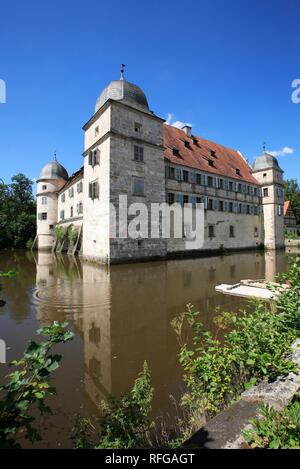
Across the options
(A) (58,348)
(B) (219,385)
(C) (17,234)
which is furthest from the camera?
(C) (17,234)

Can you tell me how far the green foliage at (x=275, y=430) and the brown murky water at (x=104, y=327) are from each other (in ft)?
5.46

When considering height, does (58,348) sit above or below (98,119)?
below

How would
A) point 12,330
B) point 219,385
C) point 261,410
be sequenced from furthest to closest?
point 12,330 → point 219,385 → point 261,410

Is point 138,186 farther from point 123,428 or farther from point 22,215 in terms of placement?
point 22,215

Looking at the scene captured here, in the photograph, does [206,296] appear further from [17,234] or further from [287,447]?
[17,234]

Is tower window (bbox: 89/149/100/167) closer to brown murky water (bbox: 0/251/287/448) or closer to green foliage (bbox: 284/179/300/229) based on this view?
brown murky water (bbox: 0/251/287/448)

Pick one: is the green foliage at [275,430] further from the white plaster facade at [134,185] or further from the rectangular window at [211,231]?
the rectangular window at [211,231]

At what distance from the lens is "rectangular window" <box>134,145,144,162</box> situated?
20.3 m

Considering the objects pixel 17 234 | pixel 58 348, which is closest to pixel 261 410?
pixel 58 348

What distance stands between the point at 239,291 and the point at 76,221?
72.7 ft

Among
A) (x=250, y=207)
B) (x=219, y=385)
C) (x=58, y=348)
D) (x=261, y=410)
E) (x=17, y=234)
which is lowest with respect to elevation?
(x=58, y=348)

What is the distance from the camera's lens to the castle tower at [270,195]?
108 ft

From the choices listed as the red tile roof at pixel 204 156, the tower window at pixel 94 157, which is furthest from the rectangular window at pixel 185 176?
the tower window at pixel 94 157

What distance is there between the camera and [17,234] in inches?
1549
